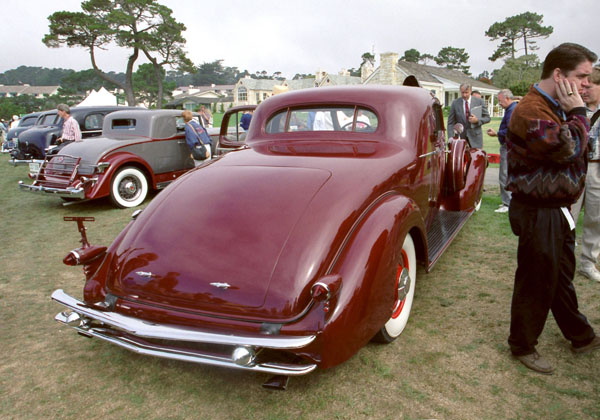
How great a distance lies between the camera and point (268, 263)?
2254mm

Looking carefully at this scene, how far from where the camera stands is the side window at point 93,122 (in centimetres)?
1045

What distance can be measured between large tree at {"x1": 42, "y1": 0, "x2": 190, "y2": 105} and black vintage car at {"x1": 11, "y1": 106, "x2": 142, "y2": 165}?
28055mm

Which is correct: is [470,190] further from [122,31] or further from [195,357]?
[122,31]

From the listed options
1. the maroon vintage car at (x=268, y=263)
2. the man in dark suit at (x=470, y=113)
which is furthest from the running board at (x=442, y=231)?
the man in dark suit at (x=470, y=113)

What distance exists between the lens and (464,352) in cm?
273

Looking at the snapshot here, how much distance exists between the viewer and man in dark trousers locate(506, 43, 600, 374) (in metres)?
2.18

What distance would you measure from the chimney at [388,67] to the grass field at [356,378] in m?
38.9

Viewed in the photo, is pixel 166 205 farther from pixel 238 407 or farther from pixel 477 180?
pixel 477 180

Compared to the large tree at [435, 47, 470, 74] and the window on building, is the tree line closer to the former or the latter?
the large tree at [435, 47, 470, 74]

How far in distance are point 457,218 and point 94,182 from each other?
17.6 ft

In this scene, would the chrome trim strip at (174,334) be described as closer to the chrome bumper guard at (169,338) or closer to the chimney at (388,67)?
the chrome bumper guard at (169,338)

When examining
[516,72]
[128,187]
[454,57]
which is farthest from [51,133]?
[454,57]

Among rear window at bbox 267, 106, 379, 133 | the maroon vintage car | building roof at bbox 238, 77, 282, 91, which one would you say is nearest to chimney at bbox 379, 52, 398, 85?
rear window at bbox 267, 106, 379, 133

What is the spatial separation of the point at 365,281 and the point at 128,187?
6042mm
